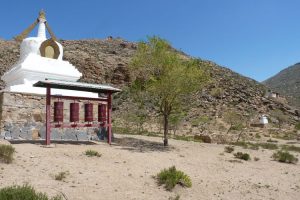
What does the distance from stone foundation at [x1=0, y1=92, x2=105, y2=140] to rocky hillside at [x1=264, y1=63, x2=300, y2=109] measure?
2646 inches

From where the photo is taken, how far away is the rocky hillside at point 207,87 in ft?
190

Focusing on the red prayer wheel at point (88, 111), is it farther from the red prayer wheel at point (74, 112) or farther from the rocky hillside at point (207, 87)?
the rocky hillside at point (207, 87)

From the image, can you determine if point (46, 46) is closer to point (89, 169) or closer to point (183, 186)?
point (89, 169)

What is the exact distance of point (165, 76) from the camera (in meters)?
19.8

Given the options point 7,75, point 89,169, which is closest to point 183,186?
point 89,169

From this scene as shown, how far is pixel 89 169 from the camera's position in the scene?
12164 mm

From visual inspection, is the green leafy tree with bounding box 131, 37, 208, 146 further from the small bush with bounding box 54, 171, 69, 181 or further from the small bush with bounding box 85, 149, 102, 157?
the small bush with bounding box 54, 171, 69, 181

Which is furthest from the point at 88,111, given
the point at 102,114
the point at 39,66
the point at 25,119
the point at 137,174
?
the point at 137,174

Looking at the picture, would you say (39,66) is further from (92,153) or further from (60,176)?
(60,176)

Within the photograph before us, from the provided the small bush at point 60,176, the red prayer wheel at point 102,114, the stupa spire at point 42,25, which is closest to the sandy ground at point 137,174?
the small bush at point 60,176

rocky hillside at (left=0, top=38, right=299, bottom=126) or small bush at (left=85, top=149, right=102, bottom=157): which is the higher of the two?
rocky hillside at (left=0, top=38, right=299, bottom=126)

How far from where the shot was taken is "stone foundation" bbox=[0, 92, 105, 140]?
16.8 meters

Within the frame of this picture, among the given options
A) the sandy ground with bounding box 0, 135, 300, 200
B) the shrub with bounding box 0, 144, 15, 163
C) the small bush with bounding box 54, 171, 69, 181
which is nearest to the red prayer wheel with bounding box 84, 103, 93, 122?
the sandy ground with bounding box 0, 135, 300, 200

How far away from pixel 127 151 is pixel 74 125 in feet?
9.83
